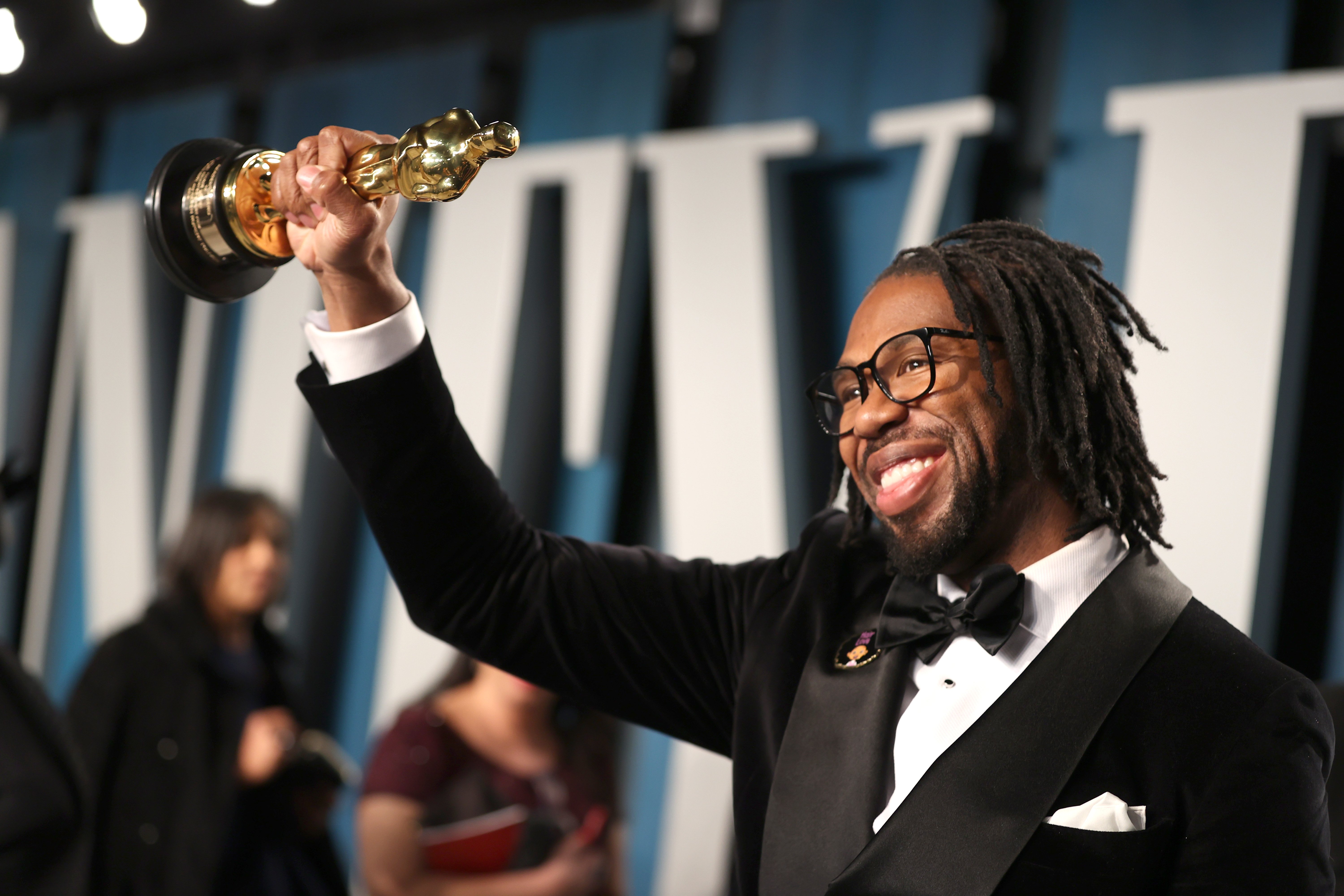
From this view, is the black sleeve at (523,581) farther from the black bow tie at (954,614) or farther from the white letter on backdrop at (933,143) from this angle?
the white letter on backdrop at (933,143)

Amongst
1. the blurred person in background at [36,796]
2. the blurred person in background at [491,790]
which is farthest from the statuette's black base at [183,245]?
the blurred person in background at [491,790]

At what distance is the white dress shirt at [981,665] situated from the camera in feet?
4.32

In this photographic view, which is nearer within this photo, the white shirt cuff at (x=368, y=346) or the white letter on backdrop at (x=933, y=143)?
the white shirt cuff at (x=368, y=346)

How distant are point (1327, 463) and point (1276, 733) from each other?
5.67ft

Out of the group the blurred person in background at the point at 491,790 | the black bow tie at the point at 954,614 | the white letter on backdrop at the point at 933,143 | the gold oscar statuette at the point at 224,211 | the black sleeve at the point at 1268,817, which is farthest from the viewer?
the white letter on backdrop at the point at 933,143

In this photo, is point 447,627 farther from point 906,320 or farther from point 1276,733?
point 1276,733

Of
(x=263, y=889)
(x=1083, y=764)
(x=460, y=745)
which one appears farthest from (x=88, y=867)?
(x=1083, y=764)

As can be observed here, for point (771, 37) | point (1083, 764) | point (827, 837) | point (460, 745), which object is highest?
point (771, 37)

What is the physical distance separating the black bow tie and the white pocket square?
7.6 inches

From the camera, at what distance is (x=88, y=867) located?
2.89 metres

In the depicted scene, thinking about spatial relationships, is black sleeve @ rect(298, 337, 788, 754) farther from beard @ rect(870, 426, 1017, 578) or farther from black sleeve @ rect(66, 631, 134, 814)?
black sleeve @ rect(66, 631, 134, 814)

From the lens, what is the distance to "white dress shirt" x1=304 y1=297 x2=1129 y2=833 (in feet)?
4.34

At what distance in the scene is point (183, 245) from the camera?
1361mm

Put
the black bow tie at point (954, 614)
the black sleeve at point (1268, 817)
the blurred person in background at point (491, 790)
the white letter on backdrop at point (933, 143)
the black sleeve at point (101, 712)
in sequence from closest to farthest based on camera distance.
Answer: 1. the black sleeve at point (1268, 817)
2. the black bow tie at point (954, 614)
3. the blurred person in background at point (491, 790)
4. the black sleeve at point (101, 712)
5. the white letter on backdrop at point (933, 143)
